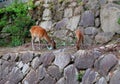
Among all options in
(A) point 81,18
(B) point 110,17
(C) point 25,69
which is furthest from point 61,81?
(A) point 81,18

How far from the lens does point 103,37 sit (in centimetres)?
1352

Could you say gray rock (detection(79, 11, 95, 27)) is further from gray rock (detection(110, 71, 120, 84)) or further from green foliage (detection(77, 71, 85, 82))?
gray rock (detection(110, 71, 120, 84))

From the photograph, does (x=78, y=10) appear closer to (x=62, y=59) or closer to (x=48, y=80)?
(x=62, y=59)

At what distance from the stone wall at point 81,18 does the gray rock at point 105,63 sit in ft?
7.38

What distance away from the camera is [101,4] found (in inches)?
553

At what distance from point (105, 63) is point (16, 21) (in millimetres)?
6213

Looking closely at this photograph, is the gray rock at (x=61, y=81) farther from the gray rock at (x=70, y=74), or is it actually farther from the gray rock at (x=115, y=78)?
the gray rock at (x=115, y=78)

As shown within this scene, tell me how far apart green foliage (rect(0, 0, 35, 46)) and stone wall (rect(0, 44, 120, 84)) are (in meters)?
1.96

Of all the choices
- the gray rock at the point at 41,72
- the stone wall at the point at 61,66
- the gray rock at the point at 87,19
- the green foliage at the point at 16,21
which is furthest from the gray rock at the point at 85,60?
the green foliage at the point at 16,21

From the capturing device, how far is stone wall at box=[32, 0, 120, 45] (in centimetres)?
1352

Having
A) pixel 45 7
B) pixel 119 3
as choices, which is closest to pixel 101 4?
pixel 119 3

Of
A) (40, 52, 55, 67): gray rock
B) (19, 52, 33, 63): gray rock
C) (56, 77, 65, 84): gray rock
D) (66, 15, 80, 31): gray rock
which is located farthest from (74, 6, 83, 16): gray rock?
(56, 77, 65, 84): gray rock

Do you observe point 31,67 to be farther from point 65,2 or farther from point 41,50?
point 65,2

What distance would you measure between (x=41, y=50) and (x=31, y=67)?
31.8 inches
